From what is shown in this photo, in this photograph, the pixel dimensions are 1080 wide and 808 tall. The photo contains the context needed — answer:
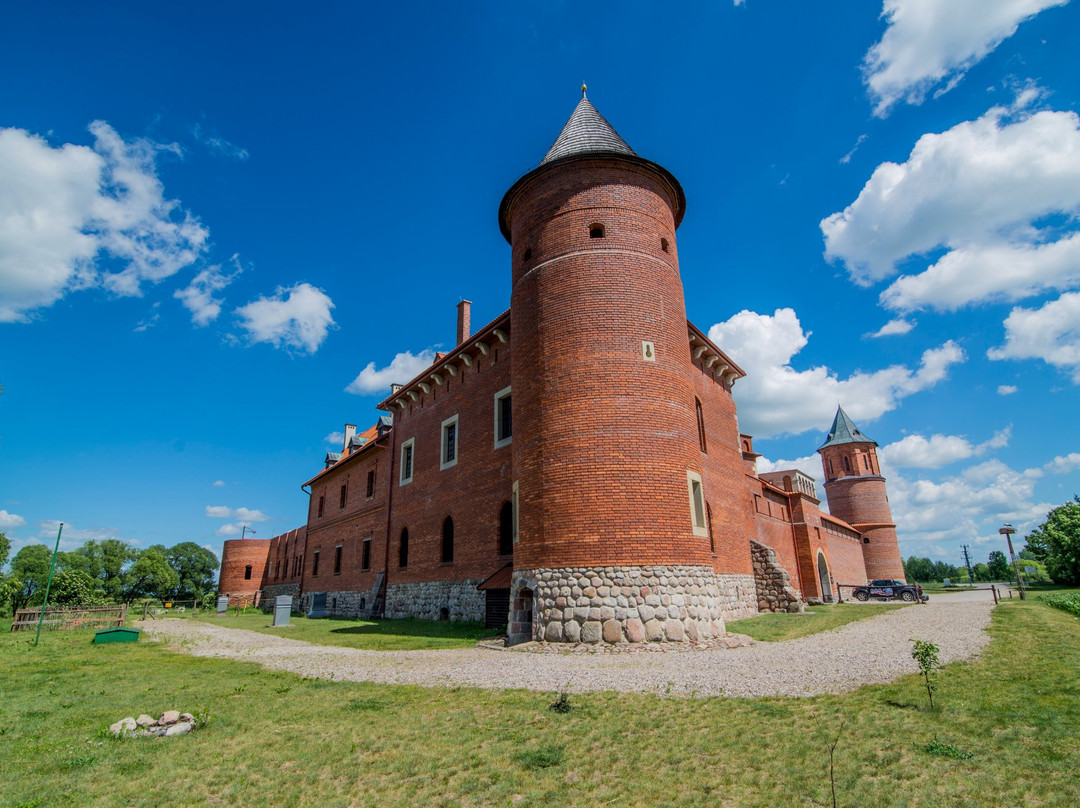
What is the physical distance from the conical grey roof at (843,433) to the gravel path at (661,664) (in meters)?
39.7

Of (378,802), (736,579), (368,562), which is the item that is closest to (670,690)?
(378,802)

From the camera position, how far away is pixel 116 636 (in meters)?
15.4

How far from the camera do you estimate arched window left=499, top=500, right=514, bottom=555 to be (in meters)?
17.8

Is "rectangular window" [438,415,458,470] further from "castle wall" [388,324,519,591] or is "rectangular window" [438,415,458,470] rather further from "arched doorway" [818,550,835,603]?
"arched doorway" [818,550,835,603]

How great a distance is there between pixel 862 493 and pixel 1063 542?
1362cm

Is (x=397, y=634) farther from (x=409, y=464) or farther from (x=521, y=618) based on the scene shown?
(x=409, y=464)

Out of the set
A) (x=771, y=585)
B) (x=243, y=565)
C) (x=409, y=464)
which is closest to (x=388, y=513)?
(x=409, y=464)

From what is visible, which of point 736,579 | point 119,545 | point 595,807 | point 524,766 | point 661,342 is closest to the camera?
point 595,807

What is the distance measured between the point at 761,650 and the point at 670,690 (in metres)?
4.67

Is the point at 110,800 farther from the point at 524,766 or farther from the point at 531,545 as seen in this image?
the point at 531,545

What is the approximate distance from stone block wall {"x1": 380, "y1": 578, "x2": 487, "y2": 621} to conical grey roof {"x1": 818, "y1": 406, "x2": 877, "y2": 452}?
4155 cm

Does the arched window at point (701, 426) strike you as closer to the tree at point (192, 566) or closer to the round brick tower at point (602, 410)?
the round brick tower at point (602, 410)

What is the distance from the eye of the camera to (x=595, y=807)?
3926 millimetres

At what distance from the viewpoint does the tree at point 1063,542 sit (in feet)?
142
